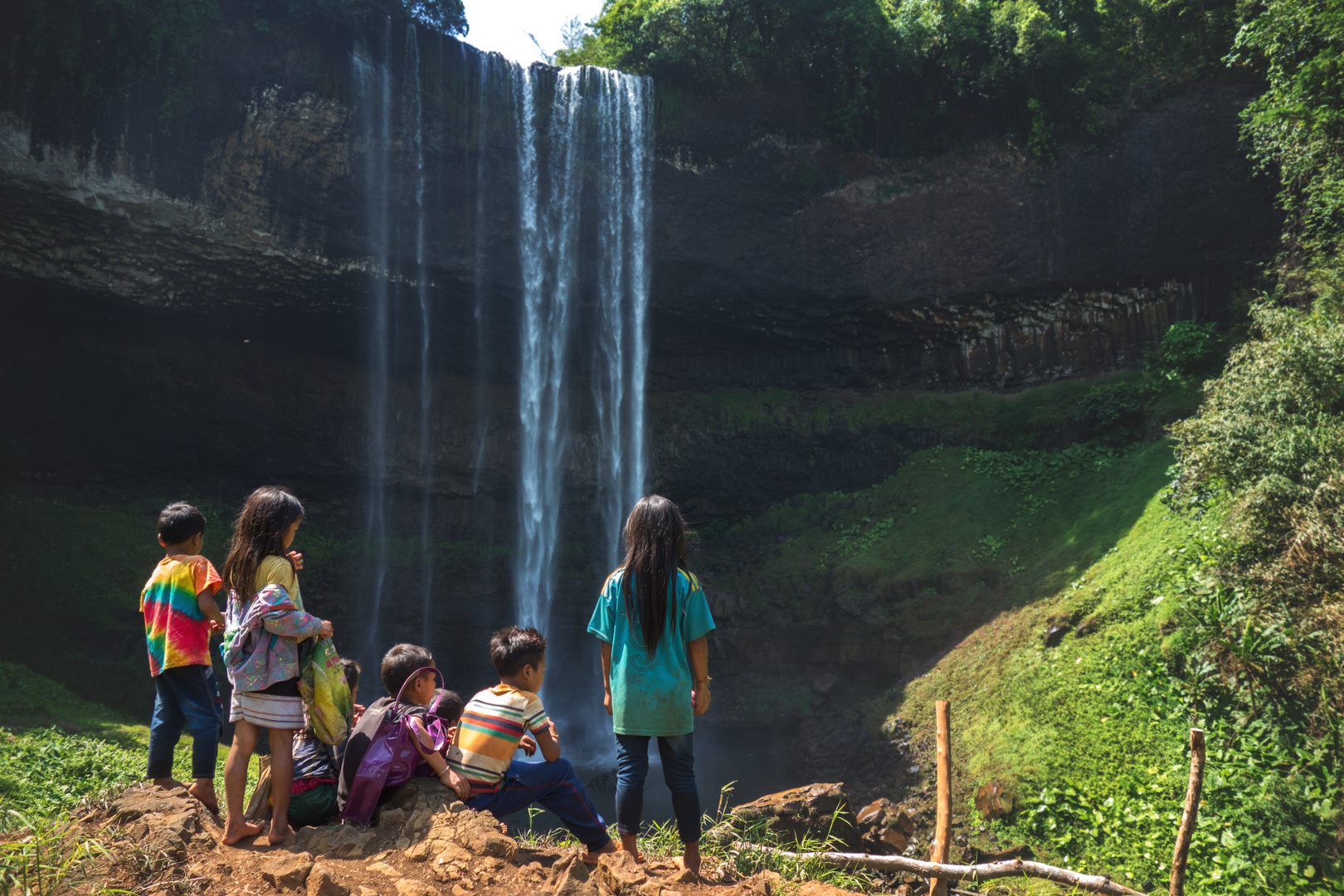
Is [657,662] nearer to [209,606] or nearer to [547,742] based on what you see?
[547,742]

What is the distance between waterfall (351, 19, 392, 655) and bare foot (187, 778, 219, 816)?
13.3 metres

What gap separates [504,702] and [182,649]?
1680 millimetres

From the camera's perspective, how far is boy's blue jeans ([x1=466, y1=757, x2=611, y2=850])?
11.2 ft

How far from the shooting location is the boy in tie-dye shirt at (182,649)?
373 centimetres

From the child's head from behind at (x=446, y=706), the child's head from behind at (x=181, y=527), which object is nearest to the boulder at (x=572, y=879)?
the child's head from behind at (x=446, y=706)

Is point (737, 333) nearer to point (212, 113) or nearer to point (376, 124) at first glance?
point (376, 124)

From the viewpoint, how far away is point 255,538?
344cm

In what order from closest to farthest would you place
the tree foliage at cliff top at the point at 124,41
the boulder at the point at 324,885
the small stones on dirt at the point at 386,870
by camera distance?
the boulder at the point at 324,885 < the small stones on dirt at the point at 386,870 < the tree foliage at cliff top at the point at 124,41

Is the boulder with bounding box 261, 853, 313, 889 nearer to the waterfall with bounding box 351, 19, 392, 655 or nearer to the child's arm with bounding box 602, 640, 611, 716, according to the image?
the child's arm with bounding box 602, 640, 611, 716

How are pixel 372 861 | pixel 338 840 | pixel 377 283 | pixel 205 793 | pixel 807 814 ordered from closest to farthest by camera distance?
pixel 372 861 < pixel 338 840 < pixel 205 793 < pixel 807 814 < pixel 377 283

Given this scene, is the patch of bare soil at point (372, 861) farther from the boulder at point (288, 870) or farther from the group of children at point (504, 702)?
the group of children at point (504, 702)

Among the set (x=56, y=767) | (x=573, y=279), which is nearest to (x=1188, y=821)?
(x=56, y=767)

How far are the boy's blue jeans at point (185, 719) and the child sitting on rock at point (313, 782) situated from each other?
19.7 inches

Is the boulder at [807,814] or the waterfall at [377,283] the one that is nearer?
the boulder at [807,814]
